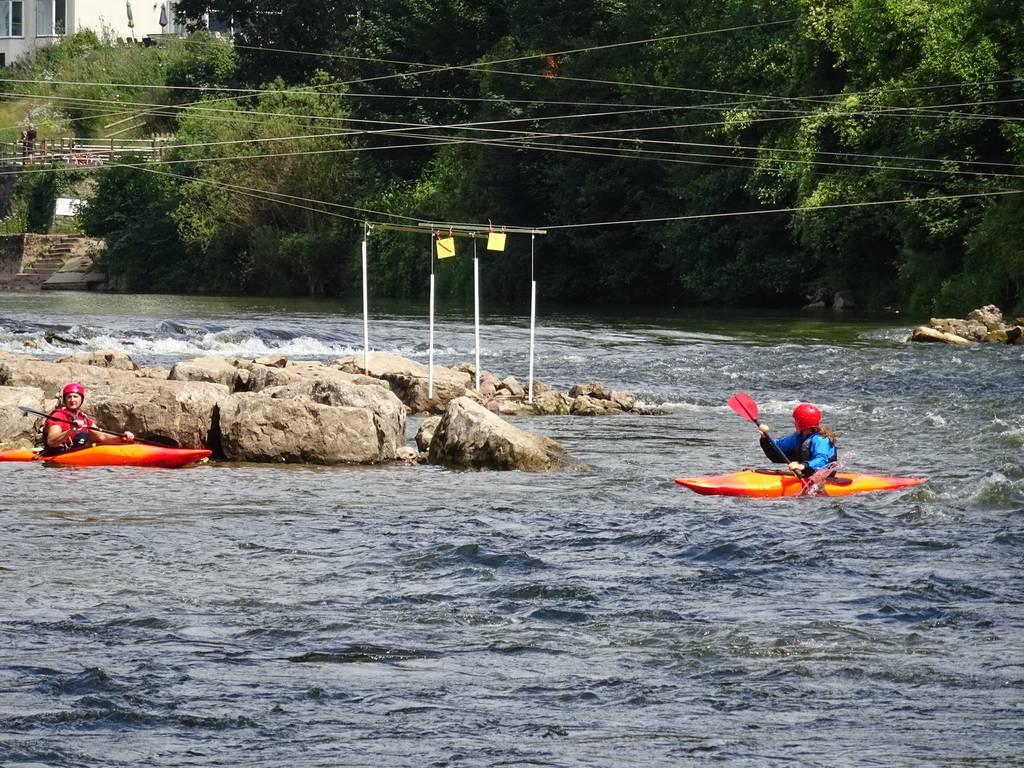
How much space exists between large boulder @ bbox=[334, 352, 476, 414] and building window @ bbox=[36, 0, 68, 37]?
272 feet

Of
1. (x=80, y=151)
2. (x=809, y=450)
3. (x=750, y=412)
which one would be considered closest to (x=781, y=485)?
(x=809, y=450)

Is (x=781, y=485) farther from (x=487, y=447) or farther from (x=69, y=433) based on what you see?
(x=69, y=433)

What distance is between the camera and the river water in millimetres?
8180

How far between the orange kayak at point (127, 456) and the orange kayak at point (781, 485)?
5.09 metres

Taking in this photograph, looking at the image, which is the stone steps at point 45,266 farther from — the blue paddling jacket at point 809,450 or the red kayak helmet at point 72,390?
the blue paddling jacket at point 809,450

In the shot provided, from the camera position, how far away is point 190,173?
223 ft

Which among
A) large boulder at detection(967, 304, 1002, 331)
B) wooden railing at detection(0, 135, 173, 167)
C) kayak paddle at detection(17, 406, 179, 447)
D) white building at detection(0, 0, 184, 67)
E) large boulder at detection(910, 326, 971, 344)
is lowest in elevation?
kayak paddle at detection(17, 406, 179, 447)

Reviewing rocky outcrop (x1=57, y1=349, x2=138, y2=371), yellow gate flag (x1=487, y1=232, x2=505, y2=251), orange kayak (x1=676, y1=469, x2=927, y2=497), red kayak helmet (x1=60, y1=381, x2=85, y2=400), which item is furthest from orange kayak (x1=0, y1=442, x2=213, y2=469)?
rocky outcrop (x1=57, y1=349, x2=138, y2=371)

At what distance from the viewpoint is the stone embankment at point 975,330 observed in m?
34.0

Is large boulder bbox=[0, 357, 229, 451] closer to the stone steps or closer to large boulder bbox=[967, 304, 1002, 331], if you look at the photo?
large boulder bbox=[967, 304, 1002, 331]

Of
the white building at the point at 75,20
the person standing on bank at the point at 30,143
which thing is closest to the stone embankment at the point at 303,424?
the person standing on bank at the point at 30,143

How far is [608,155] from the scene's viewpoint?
54.9 m

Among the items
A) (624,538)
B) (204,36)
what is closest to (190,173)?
(204,36)

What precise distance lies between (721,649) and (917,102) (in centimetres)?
3532
